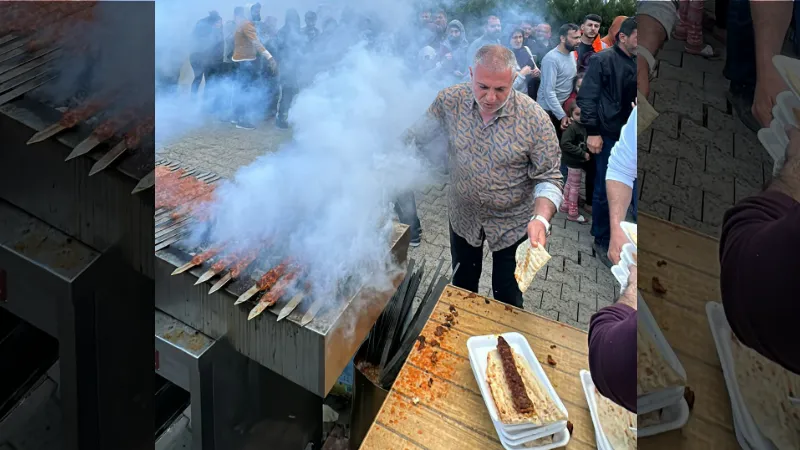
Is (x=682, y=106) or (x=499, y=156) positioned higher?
(x=682, y=106)

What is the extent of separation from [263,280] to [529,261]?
0.81 m

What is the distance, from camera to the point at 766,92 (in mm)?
180

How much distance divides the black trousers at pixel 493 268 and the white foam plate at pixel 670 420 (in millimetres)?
1506

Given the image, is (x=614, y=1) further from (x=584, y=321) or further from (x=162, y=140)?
(x=162, y=140)

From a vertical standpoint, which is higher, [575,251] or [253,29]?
[253,29]

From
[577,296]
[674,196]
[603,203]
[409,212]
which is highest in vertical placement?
[674,196]

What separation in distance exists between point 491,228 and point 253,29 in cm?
119

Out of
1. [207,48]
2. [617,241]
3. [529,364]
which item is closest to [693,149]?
[617,241]

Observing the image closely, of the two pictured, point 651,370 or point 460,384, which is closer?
point 651,370

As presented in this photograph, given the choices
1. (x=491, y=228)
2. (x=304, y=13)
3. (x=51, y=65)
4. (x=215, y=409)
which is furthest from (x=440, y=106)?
(x=51, y=65)

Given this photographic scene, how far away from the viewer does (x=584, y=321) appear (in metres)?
1.52

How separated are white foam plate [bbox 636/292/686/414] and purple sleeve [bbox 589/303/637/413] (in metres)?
0.25

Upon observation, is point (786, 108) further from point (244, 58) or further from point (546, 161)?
point (546, 161)

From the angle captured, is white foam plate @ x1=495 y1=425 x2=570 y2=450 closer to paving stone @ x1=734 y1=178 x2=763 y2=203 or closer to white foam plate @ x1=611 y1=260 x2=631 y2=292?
white foam plate @ x1=611 y1=260 x2=631 y2=292
